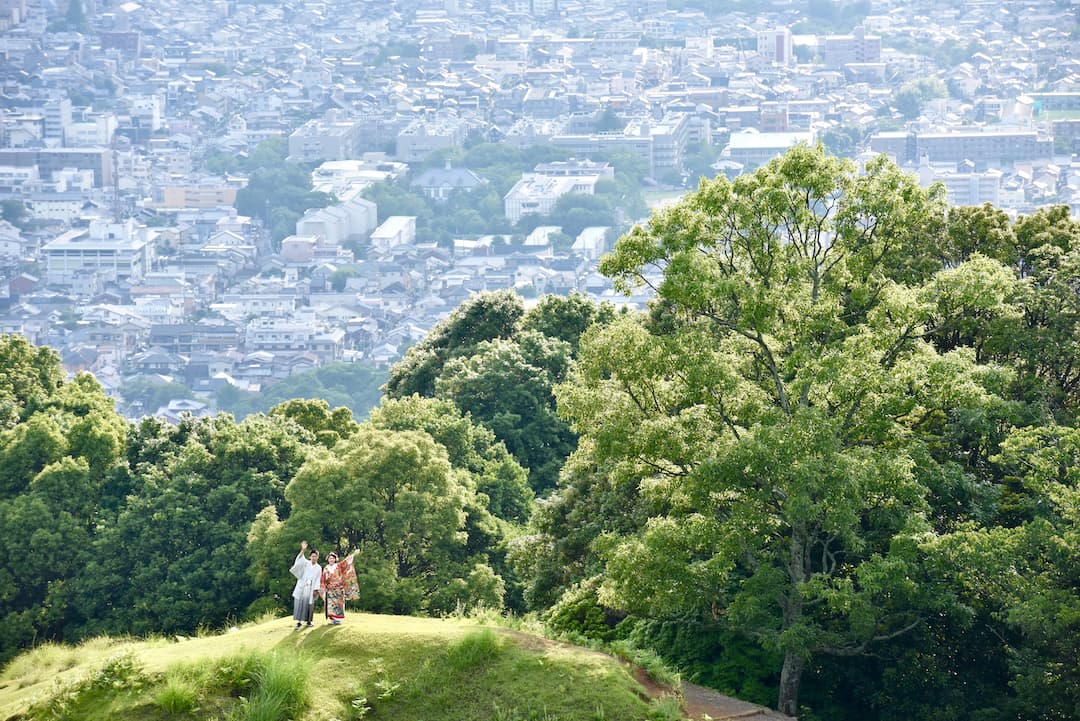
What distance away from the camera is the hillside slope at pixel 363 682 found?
12.5m

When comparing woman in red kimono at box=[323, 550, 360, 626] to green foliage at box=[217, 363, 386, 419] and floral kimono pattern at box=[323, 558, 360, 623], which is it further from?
green foliage at box=[217, 363, 386, 419]

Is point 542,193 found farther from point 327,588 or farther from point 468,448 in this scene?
point 327,588

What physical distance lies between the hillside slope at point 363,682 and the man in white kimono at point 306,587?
15.3 inches

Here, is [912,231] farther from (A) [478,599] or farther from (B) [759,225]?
(A) [478,599]

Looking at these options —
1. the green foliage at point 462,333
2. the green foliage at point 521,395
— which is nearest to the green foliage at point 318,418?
the green foliage at point 521,395

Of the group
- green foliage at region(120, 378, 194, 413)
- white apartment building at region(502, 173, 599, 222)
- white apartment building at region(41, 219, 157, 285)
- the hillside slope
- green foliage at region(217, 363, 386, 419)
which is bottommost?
green foliage at region(120, 378, 194, 413)

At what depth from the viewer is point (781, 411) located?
53.6 feet

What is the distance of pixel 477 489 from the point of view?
29.4 metres

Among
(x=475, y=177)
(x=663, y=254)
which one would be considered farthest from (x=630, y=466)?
(x=475, y=177)

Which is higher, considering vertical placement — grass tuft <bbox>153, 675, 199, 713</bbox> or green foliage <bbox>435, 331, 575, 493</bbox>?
grass tuft <bbox>153, 675, 199, 713</bbox>

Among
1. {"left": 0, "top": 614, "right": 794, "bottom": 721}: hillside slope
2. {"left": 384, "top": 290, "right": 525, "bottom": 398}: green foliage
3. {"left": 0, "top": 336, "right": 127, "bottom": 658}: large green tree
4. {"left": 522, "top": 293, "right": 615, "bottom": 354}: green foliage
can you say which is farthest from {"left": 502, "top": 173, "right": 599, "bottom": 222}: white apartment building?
{"left": 0, "top": 614, "right": 794, "bottom": 721}: hillside slope

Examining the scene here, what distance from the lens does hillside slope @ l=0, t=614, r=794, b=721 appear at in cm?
1252

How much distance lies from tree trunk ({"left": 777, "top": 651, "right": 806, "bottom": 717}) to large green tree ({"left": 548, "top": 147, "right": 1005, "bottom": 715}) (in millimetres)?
21

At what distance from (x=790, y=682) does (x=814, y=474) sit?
247 cm
